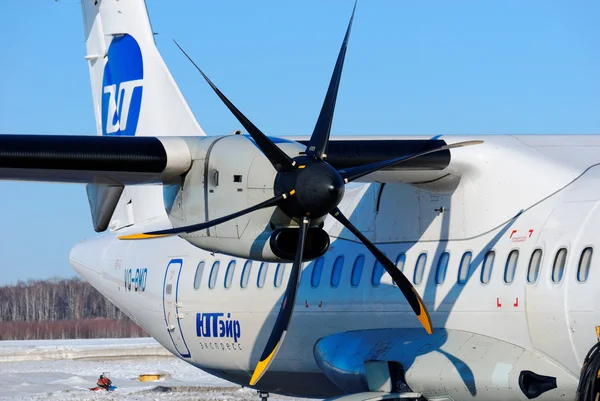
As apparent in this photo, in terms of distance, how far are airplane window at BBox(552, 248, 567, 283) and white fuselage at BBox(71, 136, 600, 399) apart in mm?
18

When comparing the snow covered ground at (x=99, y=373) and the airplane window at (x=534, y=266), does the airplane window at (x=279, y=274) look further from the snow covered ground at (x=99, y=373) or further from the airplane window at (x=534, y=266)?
the snow covered ground at (x=99, y=373)

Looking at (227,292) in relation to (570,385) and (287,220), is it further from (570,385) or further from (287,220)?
(570,385)

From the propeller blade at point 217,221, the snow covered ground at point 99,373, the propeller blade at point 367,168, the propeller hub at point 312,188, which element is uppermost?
the propeller blade at point 367,168

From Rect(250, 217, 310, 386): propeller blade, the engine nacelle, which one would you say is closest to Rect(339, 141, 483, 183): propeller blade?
the engine nacelle

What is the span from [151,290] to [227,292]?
5.92 ft

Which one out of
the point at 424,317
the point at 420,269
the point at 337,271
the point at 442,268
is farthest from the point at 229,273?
the point at 424,317

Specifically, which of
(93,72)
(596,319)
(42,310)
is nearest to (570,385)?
(596,319)

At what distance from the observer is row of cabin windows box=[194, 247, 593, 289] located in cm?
956

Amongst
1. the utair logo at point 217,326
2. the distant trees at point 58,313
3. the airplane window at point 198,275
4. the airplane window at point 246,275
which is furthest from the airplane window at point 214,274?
the distant trees at point 58,313

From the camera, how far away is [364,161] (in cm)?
1017

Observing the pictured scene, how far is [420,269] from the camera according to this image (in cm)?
1097

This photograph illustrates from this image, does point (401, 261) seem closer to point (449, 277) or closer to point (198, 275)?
point (449, 277)

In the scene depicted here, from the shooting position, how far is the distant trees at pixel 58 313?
66.4 metres

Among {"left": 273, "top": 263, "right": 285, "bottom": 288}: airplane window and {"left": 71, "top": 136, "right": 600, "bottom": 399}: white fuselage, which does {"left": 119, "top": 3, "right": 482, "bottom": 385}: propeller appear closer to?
{"left": 71, "top": 136, "right": 600, "bottom": 399}: white fuselage
